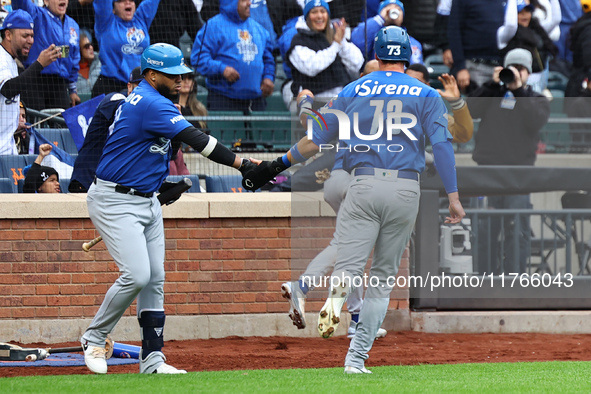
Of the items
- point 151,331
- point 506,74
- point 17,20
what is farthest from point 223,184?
point 151,331

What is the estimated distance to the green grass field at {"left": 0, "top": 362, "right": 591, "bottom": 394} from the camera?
5035 mm

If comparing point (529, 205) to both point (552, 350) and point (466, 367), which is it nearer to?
point (552, 350)

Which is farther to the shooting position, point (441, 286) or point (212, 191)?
point (212, 191)

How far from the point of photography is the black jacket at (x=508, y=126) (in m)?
9.67

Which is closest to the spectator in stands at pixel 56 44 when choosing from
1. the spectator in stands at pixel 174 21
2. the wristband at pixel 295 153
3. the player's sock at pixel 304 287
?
the spectator in stands at pixel 174 21

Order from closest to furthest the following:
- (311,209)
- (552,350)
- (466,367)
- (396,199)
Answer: (396,199)
(466,367)
(552,350)
(311,209)

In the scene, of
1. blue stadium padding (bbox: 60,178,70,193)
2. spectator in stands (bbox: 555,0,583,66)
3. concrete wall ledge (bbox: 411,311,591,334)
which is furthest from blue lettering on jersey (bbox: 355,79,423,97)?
spectator in stands (bbox: 555,0,583,66)

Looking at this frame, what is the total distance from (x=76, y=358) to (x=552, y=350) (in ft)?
12.8

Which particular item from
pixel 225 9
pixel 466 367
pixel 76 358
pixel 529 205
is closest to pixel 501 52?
pixel 529 205

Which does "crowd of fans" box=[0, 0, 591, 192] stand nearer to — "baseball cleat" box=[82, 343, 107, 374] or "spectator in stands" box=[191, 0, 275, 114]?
"spectator in stands" box=[191, 0, 275, 114]

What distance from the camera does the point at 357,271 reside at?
5625 millimetres

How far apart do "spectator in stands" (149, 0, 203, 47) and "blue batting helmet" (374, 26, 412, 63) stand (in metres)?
4.80

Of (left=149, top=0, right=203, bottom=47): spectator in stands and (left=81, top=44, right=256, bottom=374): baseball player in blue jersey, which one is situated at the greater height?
(left=149, top=0, right=203, bottom=47): spectator in stands

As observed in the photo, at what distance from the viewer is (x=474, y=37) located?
11.2 metres
